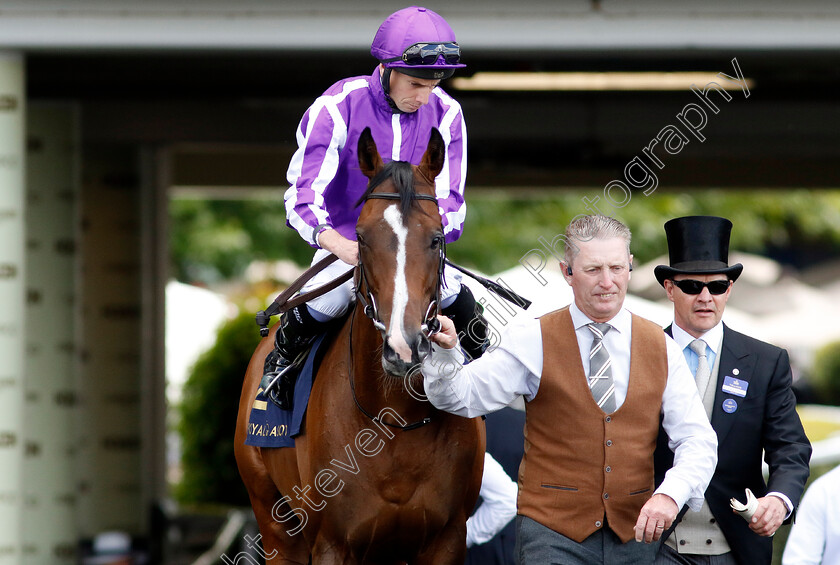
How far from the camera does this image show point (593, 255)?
3.40 metres

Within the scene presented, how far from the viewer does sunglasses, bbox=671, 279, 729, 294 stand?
12.5 feet

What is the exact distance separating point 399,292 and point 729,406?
1.36m

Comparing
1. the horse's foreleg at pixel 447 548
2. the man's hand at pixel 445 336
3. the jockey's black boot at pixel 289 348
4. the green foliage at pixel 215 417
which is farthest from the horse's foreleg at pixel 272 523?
the green foliage at pixel 215 417

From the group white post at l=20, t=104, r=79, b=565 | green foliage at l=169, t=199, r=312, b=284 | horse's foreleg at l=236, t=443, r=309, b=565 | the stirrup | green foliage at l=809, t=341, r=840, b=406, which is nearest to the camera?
the stirrup

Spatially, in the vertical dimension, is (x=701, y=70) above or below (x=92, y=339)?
above

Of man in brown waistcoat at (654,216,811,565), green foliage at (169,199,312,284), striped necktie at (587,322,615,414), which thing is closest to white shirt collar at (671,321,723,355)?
man in brown waistcoat at (654,216,811,565)

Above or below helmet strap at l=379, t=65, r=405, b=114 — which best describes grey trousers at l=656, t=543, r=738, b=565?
below

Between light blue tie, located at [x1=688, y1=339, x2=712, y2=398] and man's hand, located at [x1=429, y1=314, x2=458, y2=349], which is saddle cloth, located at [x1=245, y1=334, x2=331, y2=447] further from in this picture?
light blue tie, located at [x1=688, y1=339, x2=712, y2=398]

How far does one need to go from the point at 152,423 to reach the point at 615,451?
8493mm

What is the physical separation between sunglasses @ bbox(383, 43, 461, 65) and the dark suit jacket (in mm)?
1479

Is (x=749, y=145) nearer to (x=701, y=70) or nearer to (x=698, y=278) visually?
(x=701, y=70)

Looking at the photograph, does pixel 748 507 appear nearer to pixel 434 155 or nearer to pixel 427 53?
pixel 434 155

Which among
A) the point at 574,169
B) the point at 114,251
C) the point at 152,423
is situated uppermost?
the point at 574,169

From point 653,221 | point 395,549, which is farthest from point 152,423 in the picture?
point 653,221
